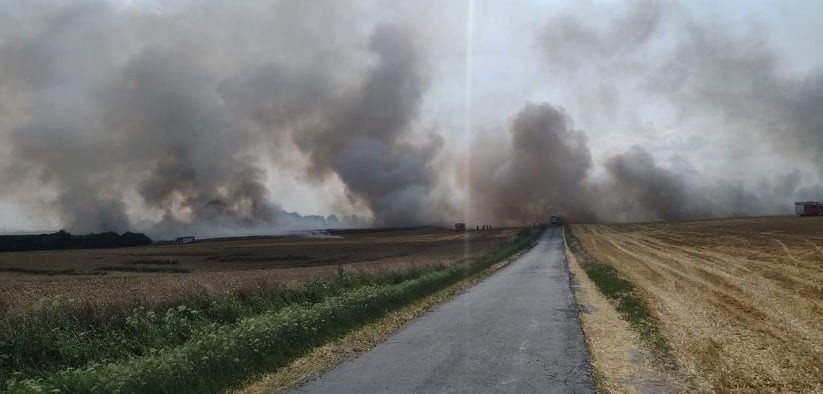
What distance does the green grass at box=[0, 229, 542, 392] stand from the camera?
899cm

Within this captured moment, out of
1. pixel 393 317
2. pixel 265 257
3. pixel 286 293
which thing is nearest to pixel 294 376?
pixel 393 317

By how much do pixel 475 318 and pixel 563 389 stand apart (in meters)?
A: 7.60

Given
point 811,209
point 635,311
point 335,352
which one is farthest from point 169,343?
point 811,209

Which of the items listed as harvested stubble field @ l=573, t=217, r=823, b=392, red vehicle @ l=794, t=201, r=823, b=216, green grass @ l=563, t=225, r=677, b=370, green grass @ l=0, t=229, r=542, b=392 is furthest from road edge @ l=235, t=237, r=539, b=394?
red vehicle @ l=794, t=201, r=823, b=216

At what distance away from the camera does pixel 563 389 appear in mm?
8562

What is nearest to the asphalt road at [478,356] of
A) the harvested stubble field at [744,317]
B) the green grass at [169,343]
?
the green grass at [169,343]

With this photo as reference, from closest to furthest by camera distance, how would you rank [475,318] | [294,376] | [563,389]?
[563,389], [294,376], [475,318]

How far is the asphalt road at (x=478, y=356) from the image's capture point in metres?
8.97

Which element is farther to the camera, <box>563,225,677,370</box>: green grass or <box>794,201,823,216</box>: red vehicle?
<box>794,201,823,216</box>: red vehicle

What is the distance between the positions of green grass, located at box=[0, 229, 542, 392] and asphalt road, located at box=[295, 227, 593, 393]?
165 cm

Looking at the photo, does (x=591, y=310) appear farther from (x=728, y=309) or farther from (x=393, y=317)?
(x=393, y=317)

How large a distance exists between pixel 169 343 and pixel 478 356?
6.82 metres

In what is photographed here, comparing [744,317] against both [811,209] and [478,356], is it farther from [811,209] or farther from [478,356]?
[811,209]

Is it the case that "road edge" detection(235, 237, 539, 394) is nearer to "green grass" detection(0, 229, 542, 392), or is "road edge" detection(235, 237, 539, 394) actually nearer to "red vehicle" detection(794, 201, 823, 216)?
"green grass" detection(0, 229, 542, 392)
